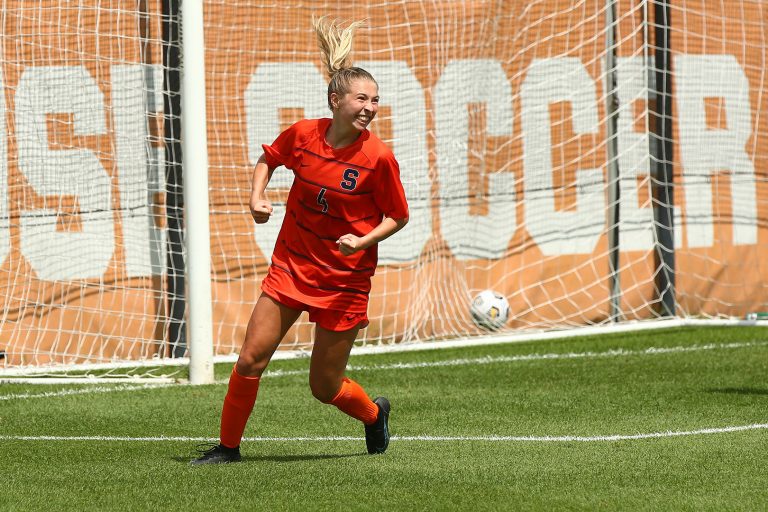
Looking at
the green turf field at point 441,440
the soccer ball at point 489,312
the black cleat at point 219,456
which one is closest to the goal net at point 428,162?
the soccer ball at point 489,312

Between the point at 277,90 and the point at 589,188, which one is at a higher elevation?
the point at 277,90

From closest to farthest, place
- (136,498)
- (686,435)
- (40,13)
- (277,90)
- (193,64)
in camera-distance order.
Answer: (136,498), (686,435), (193,64), (40,13), (277,90)

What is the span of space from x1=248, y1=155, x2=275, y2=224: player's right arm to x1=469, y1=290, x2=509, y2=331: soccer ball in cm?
550

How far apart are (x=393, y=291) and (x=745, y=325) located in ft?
10.5

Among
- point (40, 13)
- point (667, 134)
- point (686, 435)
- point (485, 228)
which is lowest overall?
point (686, 435)

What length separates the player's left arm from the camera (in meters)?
5.60

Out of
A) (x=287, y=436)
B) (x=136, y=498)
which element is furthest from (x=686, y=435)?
(x=136, y=498)

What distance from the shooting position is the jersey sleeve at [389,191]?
5.90 m

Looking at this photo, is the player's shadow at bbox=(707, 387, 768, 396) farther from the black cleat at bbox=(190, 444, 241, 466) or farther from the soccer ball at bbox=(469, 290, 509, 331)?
the black cleat at bbox=(190, 444, 241, 466)

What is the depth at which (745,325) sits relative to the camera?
12.0m

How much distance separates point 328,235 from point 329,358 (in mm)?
552

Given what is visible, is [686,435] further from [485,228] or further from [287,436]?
[485,228]

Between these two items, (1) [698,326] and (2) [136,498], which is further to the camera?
(1) [698,326]

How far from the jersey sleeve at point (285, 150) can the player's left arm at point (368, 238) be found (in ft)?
1.56
